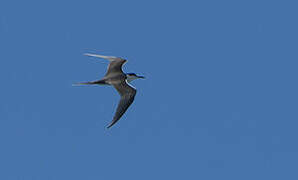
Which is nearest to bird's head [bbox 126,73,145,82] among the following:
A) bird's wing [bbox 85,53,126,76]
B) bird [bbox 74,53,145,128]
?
bird [bbox 74,53,145,128]

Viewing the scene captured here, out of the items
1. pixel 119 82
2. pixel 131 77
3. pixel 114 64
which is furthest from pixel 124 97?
pixel 114 64

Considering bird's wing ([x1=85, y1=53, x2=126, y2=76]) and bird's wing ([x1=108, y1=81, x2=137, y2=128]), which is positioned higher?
bird's wing ([x1=85, y1=53, x2=126, y2=76])

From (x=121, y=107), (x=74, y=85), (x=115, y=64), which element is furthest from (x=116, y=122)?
(x=115, y=64)

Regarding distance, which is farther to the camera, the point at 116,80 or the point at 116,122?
the point at 116,80

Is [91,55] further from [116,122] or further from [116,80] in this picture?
[116,122]

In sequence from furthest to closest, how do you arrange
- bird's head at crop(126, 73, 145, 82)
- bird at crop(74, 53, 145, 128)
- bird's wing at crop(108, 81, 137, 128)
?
bird's head at crop(126, 73, 145, 82), bird at crop(74, 53, 145, 128), bird's wing at crop(108, 81, 137, 128)

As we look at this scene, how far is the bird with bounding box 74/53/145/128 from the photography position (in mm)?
36019

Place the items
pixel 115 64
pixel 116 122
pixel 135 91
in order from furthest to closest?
1. pixel 115 64
2. pixel 135 91
3. pixel 116 122

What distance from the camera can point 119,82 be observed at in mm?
38906

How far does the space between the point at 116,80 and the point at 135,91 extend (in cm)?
222

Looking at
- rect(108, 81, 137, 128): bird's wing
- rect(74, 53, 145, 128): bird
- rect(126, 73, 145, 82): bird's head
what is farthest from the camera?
rect(126, 73, 145, 82): bird's head

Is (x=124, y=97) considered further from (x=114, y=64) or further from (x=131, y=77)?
(x=114, y=64)

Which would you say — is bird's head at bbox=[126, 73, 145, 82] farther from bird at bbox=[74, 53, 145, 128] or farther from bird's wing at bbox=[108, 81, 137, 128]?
bird's wing at bbox=[108, 81, 137, 128]

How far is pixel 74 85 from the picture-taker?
37.4m
